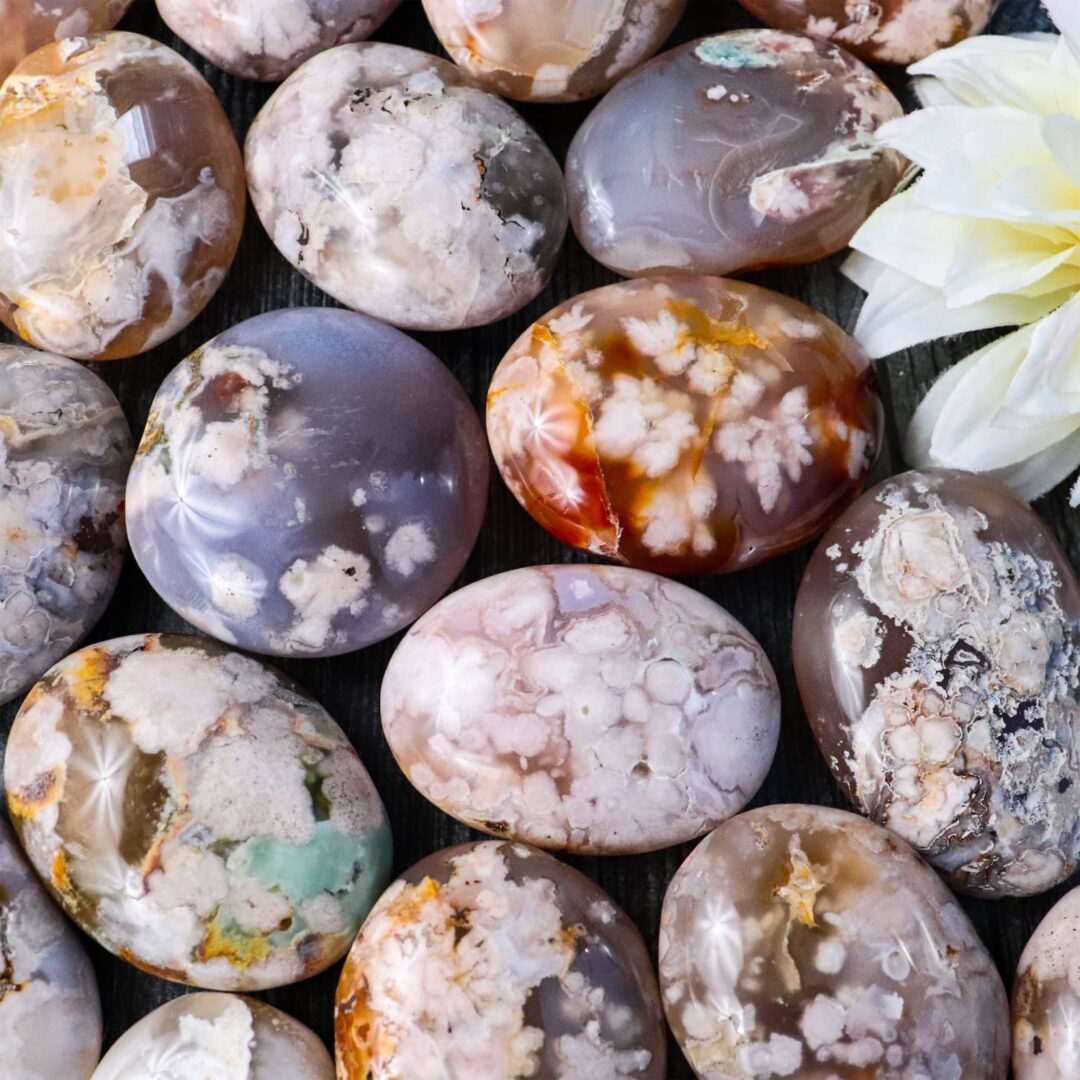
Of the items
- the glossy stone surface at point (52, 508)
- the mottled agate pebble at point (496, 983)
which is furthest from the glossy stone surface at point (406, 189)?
the mottled agate pebble at point (496, 983)

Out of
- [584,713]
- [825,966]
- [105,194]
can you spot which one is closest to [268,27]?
[105,194]

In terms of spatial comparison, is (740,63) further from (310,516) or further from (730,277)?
(310,516)

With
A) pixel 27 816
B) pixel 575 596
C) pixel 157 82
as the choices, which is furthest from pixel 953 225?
pixel 27 816

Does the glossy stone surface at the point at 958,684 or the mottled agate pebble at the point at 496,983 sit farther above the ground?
the glossy stone surface at the point at 958,684

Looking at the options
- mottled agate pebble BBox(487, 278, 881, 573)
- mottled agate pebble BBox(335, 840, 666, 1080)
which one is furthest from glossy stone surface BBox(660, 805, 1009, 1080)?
mottled agate pebble BBox(487, 278, 881, 573)

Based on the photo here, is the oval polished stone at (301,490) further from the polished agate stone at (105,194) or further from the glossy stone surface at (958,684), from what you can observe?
the glossy stone surface at (958,684)

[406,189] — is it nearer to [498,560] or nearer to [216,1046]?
[498,560]
